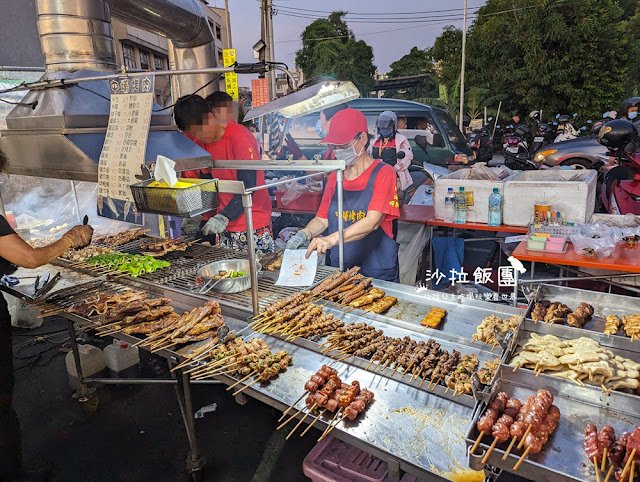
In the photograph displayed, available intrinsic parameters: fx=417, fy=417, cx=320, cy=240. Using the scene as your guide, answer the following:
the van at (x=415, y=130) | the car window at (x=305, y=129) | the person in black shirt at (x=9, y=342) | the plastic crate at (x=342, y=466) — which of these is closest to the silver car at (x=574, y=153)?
the van at (x=415, y=130)

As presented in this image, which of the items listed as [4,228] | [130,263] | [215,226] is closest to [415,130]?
[215,226]

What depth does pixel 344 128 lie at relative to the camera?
4.40 meters

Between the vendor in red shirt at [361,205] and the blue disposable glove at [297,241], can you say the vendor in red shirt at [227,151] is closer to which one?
the vendor in red shirt at [361,205]

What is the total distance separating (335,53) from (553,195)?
29684mm

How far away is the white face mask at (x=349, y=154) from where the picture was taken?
4492 millimetres

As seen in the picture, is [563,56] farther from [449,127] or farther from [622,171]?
[622,171]

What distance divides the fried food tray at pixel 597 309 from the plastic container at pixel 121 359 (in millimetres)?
4501

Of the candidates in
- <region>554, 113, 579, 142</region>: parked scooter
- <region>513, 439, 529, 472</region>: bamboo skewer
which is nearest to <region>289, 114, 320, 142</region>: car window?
<region>513, 439, 529, 472</region>: bamboo skewer

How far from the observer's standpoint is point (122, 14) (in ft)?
16.6

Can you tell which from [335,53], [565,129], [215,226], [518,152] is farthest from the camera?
[335,53]

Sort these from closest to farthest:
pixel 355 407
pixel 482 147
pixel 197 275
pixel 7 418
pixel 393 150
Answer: pixel 355 407 < pixel 7 418 < pixel 197 275 < pixel 393 150 < pixel 482 147

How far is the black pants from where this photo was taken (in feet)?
10.7

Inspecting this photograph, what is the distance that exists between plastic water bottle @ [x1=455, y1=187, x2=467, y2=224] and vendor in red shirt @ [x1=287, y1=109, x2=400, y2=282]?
161cm

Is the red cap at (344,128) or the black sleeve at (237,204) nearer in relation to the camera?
the red cap at (344,128)
